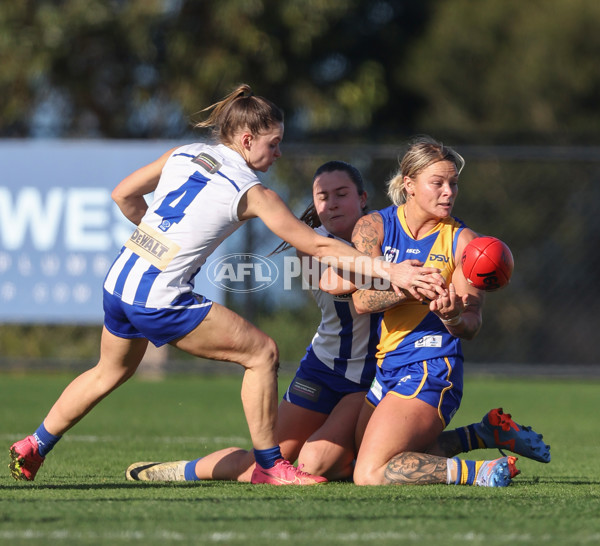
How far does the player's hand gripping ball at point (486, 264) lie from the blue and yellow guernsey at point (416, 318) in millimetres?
204

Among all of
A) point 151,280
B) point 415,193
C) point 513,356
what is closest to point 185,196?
point 151,280

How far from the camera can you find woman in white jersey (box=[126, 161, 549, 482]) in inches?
212

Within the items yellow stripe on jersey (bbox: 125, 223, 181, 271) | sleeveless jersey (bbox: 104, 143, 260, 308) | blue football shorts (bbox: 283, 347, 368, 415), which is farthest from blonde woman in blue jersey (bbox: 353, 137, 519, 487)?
yellow stripe on jersey (bbox: 125, 223, 181, 271)

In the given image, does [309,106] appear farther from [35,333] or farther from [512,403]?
[512,403]

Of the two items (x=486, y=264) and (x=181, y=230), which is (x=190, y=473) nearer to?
(x=181, y=230)

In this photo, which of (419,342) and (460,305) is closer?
(460,305)

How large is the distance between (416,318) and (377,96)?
42.9ft

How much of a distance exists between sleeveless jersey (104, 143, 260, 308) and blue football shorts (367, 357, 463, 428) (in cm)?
117

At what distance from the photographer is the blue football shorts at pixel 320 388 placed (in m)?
5.68

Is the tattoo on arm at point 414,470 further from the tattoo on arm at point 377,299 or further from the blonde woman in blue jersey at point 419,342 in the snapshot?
the tattoo on arm at point 377,299

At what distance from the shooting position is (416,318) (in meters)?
5.39

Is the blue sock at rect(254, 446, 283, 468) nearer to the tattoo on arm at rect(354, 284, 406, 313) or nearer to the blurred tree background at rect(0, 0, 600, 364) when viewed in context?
the tattoo on arm at rect(354, 284, 406, 313)

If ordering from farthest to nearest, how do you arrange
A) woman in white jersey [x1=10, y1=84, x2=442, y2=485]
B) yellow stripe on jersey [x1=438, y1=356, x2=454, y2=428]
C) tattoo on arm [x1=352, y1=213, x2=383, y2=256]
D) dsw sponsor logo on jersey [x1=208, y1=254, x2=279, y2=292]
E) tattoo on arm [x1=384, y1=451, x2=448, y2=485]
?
dsw sponsor logo on jersey [x1=208, y1=254, x2=279, y2=292] < tattoo on arm [x1=352, y1=213, x2=383, y2=256] < yellow stripe on jersey [x1=438, y1=356, x2=454, y2=428] < tattoo on arm [x1=384, y1=451, x2=448, y2=485] < woman in white jersey [x1=10, y1=84, x2=442, y2=485]

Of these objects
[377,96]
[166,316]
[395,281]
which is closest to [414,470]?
[395,281]
